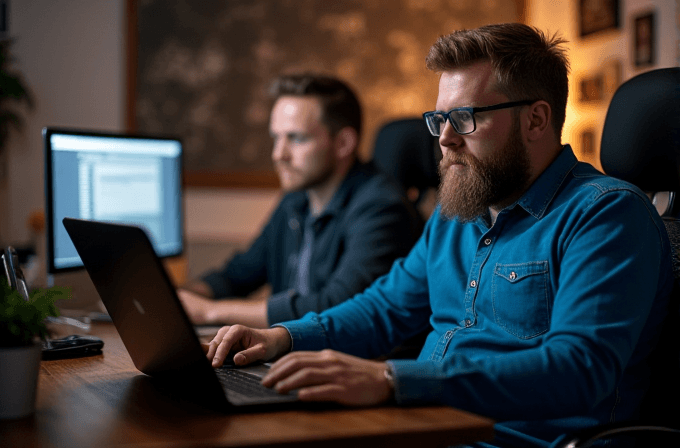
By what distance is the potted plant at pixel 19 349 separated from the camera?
A: 83cm

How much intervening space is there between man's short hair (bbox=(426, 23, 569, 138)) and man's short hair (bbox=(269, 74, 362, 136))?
1099 millimetres

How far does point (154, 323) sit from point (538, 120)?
75 centimetres

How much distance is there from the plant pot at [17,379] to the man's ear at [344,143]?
160cm

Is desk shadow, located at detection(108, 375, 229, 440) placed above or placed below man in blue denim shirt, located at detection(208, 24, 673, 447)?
below

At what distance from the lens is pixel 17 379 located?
837mm

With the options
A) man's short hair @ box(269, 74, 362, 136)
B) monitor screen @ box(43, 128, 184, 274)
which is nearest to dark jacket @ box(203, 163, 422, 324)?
man's short hair @ box(269, 74, 362, 136)

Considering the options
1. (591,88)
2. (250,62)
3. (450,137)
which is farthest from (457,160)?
(250,62)

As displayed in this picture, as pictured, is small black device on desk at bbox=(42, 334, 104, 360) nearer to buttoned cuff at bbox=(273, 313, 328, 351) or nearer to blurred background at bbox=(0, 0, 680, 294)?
buttoned cuff at bbox=(273, 313, 328, 351)

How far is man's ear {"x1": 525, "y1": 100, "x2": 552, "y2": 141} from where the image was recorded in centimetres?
125

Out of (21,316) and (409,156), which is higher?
(409,156)

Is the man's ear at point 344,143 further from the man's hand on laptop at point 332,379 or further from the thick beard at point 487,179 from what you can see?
the man's hand on laptop at point 332,379

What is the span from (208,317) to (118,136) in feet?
1.92

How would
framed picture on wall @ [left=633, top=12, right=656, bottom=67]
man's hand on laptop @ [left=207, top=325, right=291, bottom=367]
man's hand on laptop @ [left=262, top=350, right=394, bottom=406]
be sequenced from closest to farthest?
1. man's hand on laptop @ [left=262, top=350, right=394, bottom=406]
2. man's hand on laptop @ [left=207, top=325, right=291, bottom=367]
3. framed picture on wall @ [left=633, top=12, right=656, bottom=67]

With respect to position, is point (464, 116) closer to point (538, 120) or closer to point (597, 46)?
point (538, 120)
